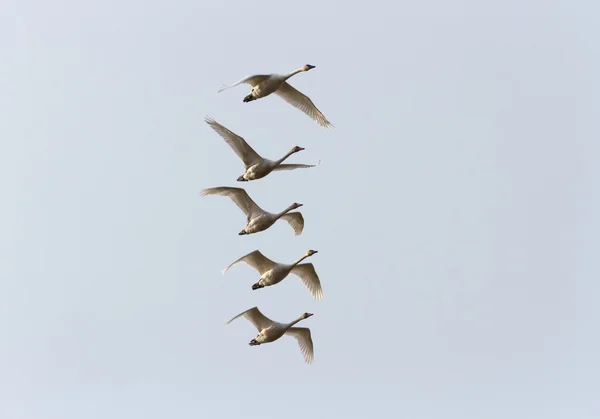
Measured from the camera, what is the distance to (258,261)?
70.5m

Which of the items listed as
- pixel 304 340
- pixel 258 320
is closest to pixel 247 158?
pixel 258 320

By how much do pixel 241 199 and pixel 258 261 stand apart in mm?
3048

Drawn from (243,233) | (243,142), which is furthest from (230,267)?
(243,142)

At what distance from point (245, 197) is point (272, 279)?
366 centimetres

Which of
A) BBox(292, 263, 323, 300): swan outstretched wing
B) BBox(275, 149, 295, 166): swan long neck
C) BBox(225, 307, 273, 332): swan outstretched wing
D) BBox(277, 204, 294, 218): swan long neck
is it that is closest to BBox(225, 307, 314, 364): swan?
BBox(225, 307, 273, 332): swan outstretched wing

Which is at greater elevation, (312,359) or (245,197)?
(245,197)

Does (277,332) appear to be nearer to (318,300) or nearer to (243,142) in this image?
(318,300)

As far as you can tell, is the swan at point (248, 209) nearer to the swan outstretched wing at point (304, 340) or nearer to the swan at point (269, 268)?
the swan at point (269, 268)

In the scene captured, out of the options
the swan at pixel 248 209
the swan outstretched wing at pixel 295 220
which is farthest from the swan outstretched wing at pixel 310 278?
→ the swan at pixel 248 209

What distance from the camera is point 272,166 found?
68.2m

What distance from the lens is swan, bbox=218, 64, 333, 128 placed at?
6688 cm

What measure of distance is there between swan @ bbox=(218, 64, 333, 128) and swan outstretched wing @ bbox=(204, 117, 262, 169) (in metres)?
1.54

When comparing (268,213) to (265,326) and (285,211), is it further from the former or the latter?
(265,326)

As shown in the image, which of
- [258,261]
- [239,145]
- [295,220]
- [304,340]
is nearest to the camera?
[239,145]
